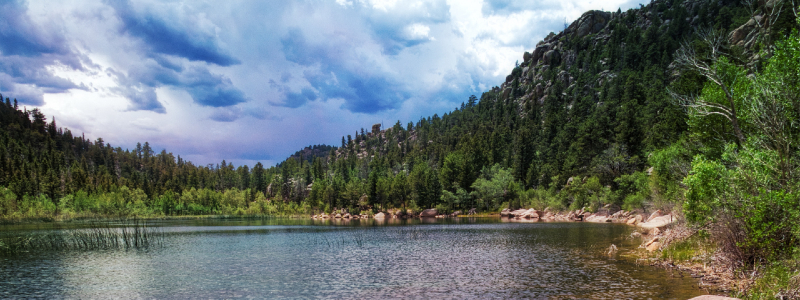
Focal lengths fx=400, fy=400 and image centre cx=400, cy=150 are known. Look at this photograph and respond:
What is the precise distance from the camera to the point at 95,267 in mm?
32188

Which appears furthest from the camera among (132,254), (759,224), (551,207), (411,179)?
(411,179)

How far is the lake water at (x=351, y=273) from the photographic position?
886 inches

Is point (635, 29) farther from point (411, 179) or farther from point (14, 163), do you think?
point (14, 163)

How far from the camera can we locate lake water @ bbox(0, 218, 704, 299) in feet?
73.9

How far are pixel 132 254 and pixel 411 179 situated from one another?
110m

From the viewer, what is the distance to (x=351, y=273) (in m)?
29.2

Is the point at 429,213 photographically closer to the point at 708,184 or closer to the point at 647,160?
the point at 647,160

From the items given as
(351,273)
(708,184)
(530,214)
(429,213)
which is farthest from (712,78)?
(429,213)

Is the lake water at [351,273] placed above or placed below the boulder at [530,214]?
above

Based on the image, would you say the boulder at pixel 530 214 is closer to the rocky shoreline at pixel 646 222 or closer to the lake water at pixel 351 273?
the rocky shoreline at pixel 646 222

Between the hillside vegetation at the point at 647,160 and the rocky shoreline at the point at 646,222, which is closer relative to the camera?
the hillside vegetation at the point at 647,160

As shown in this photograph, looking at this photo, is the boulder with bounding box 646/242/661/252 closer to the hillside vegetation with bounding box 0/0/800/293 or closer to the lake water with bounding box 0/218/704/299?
the lake water with bounding box 0/218/704/299

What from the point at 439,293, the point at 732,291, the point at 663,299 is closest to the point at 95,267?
the point at 439,293

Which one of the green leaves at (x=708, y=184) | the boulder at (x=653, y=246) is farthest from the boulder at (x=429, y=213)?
the green leaves at (x=708, y=184)
